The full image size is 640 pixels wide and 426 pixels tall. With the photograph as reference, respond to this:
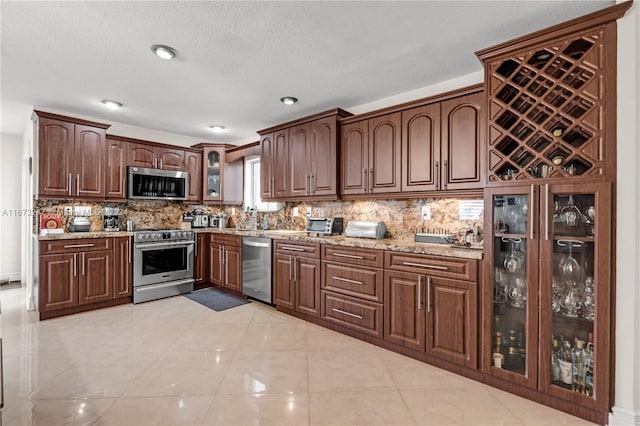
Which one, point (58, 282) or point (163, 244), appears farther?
point (163, 244)

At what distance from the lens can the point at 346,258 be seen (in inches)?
118

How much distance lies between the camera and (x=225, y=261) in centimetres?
449

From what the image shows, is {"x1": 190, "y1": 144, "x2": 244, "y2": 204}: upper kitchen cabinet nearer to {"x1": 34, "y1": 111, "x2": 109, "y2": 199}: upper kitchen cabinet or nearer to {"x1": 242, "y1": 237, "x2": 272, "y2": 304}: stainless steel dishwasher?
{"x1": 242, "y1": 237, "x2": 272, "y2": 304}: stainless steel dishwasher

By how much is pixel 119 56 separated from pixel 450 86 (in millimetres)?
2979

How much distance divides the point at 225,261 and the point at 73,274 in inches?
69.5

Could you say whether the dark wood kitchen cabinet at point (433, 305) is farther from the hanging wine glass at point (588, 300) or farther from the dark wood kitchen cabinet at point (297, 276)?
the dark wood kitchen cabinet at point (297, 276)

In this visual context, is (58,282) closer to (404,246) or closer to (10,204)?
(10,204)

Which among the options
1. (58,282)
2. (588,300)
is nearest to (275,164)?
(58,282)

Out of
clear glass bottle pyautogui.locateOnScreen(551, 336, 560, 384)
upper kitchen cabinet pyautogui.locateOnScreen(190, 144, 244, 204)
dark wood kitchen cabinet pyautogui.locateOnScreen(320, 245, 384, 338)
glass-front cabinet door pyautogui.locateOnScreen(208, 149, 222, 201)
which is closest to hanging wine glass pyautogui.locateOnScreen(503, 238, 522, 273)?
clear glass bottle pyautogui.locateOnScreen(551, 336, 560, 384)

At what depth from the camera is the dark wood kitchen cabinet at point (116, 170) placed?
161 inches

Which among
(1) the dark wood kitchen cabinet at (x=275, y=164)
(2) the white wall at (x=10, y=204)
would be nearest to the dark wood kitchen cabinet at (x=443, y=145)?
(1) the dark wood kitchen cabinet at (x=275, y=164)

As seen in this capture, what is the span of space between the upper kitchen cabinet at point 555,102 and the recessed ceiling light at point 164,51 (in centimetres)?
233
